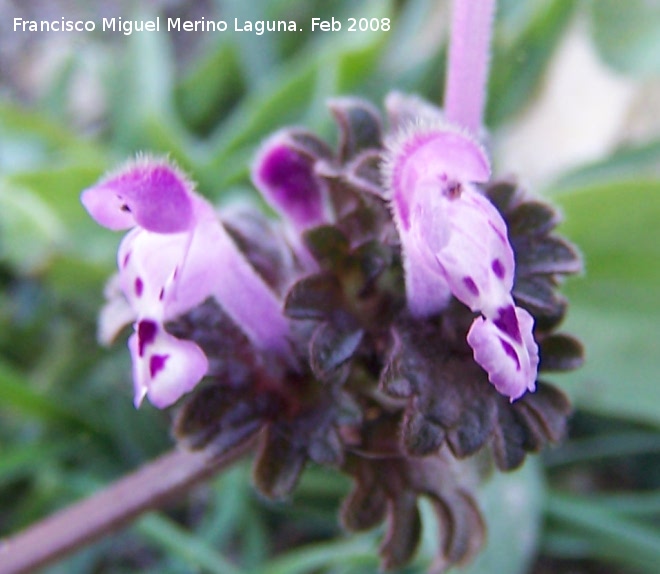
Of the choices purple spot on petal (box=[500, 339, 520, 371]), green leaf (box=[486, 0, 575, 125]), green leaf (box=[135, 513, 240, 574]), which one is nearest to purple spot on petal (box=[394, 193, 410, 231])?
purple spot on petal (box=[500, 339, 520, 371])

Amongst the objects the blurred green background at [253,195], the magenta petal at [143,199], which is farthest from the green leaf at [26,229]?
the magenta petal at [143,199]

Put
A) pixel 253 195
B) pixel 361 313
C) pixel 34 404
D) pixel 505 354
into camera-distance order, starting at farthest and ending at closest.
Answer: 1. pixel 253 195
2. pixel 34 404
3. pixel 361 313
4. pixel 505 354

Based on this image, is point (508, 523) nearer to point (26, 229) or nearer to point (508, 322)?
point (508, 322)

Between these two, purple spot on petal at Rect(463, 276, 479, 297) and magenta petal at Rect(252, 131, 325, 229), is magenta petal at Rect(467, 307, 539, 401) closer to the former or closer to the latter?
purple spot on petal at Rect(463, 276, 479, 297)

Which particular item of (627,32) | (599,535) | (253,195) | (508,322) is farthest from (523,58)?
(508,322)

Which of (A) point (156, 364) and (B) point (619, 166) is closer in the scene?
(A) point (156, 364)

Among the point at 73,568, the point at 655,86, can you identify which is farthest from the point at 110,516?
the point at 655,86
